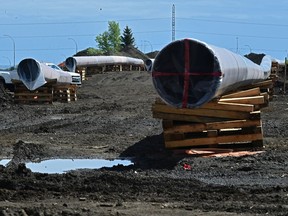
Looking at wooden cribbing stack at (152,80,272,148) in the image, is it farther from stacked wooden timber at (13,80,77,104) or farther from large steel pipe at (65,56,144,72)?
large steel pipe at (65,56,144,72)

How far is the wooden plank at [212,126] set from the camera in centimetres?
1407

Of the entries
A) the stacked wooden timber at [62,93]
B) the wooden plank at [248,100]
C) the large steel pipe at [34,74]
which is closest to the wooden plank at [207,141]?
the wooden plank at [248,100]

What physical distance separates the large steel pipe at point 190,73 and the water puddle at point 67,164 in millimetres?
1679

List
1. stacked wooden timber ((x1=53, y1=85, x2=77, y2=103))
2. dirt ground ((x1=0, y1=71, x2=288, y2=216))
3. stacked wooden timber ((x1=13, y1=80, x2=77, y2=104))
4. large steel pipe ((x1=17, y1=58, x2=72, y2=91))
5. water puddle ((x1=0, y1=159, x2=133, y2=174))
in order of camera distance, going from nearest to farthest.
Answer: dirt ground ((x1=0, y1=71, x2=288, y2=216)), water puddle ((x1=0, y1=159, x2=133, y2=174)), stacked wooden timber ((x1=13, y1=80, x2=77, y2=104)), large steel pipe ((x1=17, y1=58, x2=72, y2=91)), stacked wooden timber ((x1=53, y1=85, x2=77, y2=103))

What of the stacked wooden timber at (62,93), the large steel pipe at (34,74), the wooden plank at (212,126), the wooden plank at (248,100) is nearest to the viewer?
the wooden plank at (212,126)

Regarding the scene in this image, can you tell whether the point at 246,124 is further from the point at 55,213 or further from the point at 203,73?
the point at 55,213

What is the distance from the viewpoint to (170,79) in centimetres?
1395

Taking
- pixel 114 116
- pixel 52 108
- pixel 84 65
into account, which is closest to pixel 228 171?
pixel 114 116

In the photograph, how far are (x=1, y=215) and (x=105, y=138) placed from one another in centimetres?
1010

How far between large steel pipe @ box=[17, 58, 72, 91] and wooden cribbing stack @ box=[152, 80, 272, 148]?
65.1ft

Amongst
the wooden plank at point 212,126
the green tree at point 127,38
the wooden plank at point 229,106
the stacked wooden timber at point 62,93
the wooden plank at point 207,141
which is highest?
the wooden plank at point 229,106

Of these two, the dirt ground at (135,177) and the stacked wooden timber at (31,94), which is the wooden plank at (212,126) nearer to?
the dirt ground at (135,177)

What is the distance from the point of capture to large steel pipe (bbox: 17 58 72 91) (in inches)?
1321

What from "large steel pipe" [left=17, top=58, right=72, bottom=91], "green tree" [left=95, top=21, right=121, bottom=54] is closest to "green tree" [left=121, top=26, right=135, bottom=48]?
"green tree" [left=95, top=21, right=121, bottom=54]
